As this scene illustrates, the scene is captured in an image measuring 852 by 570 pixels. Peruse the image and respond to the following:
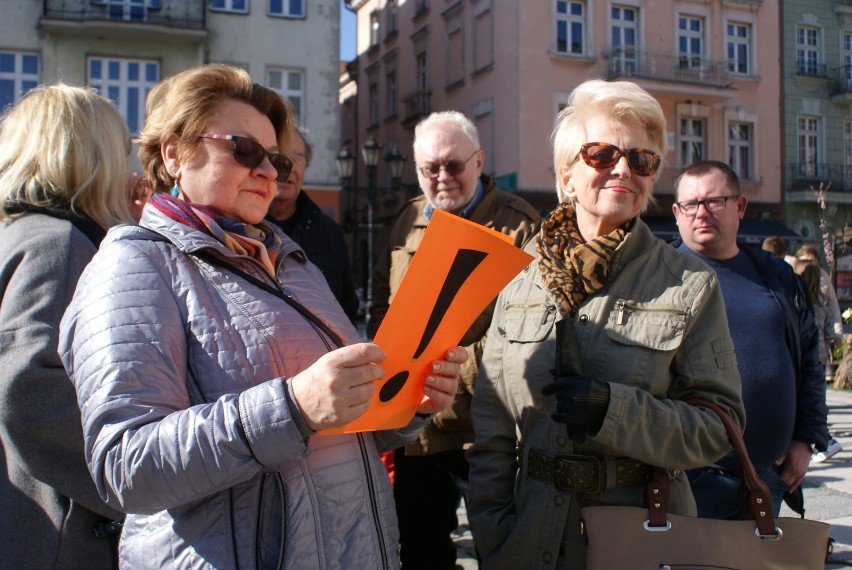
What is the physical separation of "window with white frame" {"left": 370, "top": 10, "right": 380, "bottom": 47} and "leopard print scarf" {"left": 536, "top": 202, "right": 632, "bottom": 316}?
28418 millimetres

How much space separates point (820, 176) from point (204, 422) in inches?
1058

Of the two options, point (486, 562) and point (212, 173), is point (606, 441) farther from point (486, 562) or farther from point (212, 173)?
point (212, 173)

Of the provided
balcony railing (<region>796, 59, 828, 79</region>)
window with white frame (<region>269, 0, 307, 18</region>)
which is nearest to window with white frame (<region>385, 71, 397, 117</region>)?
window with white frame (<region>269, 0, 307, 18</region>)

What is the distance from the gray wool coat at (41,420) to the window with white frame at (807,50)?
26.8m

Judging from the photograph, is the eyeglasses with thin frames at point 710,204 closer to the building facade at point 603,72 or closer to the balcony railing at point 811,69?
the building facade at point 603,72

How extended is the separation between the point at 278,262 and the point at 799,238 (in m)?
24.2

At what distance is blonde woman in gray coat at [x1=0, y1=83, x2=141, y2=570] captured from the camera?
6.84 feet

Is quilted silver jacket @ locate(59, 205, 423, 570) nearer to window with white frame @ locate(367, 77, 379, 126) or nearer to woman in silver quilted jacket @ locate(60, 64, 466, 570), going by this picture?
woman in silver quilted jacket @ locate(60, 64, 466, 570)

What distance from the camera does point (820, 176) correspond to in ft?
81.2

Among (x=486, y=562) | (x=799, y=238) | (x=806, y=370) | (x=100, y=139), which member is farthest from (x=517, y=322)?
(x=799, y=238)

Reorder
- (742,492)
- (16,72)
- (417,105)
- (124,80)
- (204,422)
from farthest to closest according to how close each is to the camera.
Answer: (417,105), (124,80), (16,72), (742,492), (204,422)

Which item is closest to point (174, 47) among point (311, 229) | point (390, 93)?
point (390, 93)

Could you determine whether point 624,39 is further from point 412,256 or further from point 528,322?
point 528,322

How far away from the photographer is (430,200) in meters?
3.69
